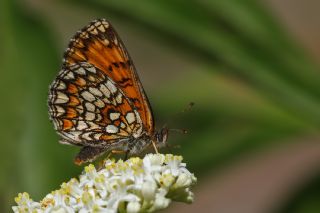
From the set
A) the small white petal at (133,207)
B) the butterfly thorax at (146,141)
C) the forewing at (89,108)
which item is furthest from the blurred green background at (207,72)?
the small white petal at (133,207)

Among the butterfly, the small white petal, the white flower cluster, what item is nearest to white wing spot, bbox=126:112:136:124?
the butterfly

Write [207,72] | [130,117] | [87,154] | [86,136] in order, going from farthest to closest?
[207,72]
[130,117]
[86,136]
[87,154]

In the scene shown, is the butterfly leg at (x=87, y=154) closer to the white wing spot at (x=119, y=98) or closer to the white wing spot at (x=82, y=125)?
the white wing spot at (x=82, y=125)

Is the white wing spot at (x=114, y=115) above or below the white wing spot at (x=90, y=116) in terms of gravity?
above

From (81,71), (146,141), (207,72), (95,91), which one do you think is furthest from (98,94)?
(207,72)

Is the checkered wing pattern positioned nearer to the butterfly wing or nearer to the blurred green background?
the butterfly wing

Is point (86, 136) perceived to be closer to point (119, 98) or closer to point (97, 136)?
point (97, 136)
